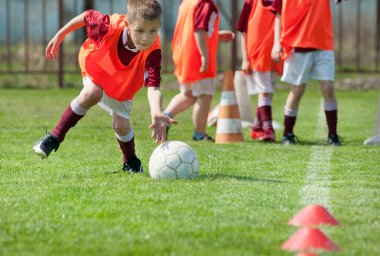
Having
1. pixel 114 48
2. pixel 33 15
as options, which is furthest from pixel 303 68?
pixel 33 15

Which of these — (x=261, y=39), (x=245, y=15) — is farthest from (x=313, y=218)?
(x=245, y=15)

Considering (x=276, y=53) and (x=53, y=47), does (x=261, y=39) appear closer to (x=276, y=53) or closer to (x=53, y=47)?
(x=276, y=53)

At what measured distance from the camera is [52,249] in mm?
4133

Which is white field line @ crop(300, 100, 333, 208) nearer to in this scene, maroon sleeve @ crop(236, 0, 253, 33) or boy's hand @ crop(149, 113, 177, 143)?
boy's hand @ crop(149, 113, 177, 143)

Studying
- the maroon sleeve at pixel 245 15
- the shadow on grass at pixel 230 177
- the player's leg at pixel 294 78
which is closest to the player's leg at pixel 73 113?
the shadow on grass at pixel 230 177

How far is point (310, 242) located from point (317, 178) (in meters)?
2.51

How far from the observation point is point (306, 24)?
29.7ft

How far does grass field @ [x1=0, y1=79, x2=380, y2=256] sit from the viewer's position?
14.0 feet

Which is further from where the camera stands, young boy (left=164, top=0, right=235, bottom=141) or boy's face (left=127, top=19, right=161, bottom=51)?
young boy (left=164, top=0, right=235, bottom=141)

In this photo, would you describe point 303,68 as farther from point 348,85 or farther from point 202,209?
point 348,85

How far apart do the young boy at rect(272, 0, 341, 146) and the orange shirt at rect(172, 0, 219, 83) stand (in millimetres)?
858

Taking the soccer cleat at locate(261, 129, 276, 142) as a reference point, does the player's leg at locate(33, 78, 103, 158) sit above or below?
above

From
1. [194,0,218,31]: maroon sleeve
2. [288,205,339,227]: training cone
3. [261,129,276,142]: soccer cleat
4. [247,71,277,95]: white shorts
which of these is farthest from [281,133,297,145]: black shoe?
[288,205,339,227]: training cone

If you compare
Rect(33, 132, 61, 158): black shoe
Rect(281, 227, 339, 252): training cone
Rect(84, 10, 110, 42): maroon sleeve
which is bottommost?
Rect(33, 132, 61, 158): black shoe
